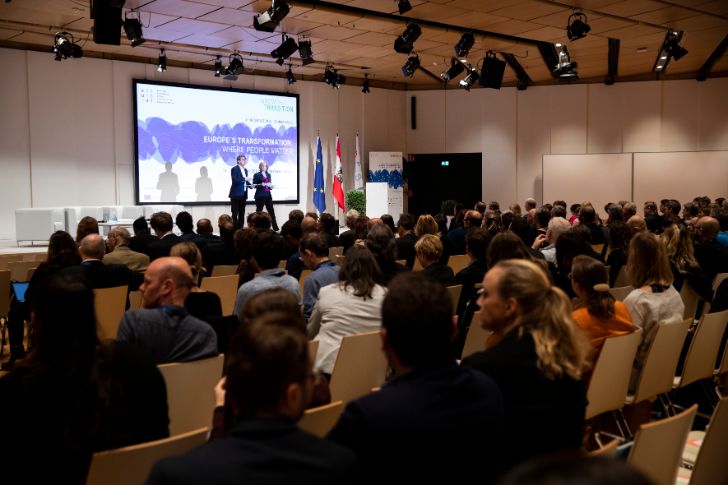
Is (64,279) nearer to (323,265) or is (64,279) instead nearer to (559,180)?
(323,265)

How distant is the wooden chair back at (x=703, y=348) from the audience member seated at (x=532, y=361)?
2.02 meters

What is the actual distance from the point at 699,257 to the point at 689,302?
91cm

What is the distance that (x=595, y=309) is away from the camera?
376 centimetres

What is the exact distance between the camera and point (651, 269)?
4.36 metres

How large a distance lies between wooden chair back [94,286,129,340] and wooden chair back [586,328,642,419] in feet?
12.0

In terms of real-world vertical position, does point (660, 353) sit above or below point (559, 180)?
below

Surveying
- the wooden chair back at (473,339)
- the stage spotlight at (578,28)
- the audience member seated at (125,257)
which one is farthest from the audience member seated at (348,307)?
the stage spotlight at (578,28)

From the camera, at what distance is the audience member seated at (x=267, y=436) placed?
4.58 ft

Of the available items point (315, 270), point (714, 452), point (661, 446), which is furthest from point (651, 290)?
point (661, 446)

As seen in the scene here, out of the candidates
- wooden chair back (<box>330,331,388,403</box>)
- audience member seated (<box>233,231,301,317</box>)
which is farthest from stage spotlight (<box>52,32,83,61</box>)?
wooden chair back (<box>330,331,388,403</box>)

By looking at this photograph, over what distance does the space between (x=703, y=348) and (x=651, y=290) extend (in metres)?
0.45

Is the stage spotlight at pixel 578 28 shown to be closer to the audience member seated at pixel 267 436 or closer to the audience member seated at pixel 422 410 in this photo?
the audience member seated at pixel 422 410

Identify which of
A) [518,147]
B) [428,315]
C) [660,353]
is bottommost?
[660,353]

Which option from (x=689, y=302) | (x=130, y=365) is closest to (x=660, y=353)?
(x=689, y=302)
